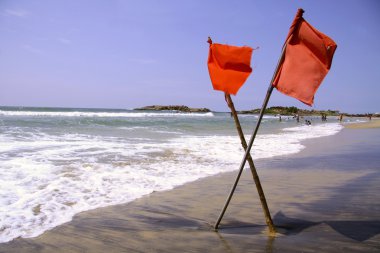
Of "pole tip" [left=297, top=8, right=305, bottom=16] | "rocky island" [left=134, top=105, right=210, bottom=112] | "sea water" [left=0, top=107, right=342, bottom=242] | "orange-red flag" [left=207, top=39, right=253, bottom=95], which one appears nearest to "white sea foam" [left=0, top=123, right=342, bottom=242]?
"sea water" [left=0, top=107, right=342, bottom=242]

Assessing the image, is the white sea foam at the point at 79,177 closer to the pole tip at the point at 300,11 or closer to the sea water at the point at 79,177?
the sea water at the point at 79,177

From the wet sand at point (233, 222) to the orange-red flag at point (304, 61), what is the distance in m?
1.64

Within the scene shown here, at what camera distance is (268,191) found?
21.2 ft

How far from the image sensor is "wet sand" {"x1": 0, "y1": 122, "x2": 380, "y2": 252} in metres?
3.67

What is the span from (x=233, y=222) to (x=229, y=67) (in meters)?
2.04

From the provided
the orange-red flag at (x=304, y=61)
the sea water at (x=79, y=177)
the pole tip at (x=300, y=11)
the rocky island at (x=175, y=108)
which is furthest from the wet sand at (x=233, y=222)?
A: the rocky island at (x=175, y=108)

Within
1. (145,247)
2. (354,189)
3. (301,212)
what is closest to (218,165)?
(354,189)

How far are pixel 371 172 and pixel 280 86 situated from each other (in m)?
5.93

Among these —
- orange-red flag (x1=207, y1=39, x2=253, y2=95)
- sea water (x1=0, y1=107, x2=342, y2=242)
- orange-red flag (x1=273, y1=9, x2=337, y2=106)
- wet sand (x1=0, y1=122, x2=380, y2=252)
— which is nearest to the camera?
orange-red flag (x1=273, y1=9, x2=337, y2=106)

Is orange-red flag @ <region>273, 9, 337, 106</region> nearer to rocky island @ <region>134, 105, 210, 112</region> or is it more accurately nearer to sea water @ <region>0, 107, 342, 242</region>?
sea water @ <region>0, 107, 342, 242</region>

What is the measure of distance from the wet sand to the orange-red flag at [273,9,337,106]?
1637 mm

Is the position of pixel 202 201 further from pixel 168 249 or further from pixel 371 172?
pixel 371 172

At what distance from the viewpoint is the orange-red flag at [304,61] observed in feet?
11.6

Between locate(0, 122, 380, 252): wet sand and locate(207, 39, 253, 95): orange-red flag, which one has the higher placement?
locate(207, 39, 253, 95): orange-red flag
